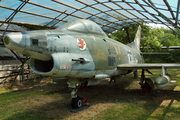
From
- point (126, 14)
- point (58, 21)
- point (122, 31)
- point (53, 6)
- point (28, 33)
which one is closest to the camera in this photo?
point (28, 33)

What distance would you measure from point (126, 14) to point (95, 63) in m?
9.34

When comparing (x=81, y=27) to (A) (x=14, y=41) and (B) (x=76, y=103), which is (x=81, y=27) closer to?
(A) (x=14, y=41)

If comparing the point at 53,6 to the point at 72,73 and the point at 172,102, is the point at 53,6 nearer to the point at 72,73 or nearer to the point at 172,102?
the point at 72,73

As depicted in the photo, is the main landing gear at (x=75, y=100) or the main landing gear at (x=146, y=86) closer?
the main landing gear at (x=75, y=100)

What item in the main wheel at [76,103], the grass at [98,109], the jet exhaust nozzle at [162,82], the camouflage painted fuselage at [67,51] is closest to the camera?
the camouflage painted fuselage at [67,51]

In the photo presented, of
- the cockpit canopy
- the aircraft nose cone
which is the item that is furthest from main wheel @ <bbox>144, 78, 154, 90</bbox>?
the aircraft nose cone

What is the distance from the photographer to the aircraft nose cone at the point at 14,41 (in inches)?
143

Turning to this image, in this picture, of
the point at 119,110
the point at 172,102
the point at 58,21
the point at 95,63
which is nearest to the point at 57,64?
the point at 95,63

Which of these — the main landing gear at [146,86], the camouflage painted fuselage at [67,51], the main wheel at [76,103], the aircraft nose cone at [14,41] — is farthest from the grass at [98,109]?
the aircraft nose cone at [14,41]

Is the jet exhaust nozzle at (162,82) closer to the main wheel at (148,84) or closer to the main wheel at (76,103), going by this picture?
the main wheel at (148,84)

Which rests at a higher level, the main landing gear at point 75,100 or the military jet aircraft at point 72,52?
the military jet aircraft at point 72,52

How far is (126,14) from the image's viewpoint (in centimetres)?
1298

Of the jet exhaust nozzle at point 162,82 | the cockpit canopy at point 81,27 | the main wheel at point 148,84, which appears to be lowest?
the main wheel at point 148,84

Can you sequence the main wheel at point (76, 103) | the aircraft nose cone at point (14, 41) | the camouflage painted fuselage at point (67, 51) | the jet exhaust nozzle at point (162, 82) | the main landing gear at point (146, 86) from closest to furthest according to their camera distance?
1. the aircraft nose cone at point (14, 41)
2. the camouflage painted fuselage at point (67, 51)
3. the jet exhaust nozzle at point (162, 82)
4. the main wheel at point (76, 103)
5. the main landing gear at point (146, 86)
